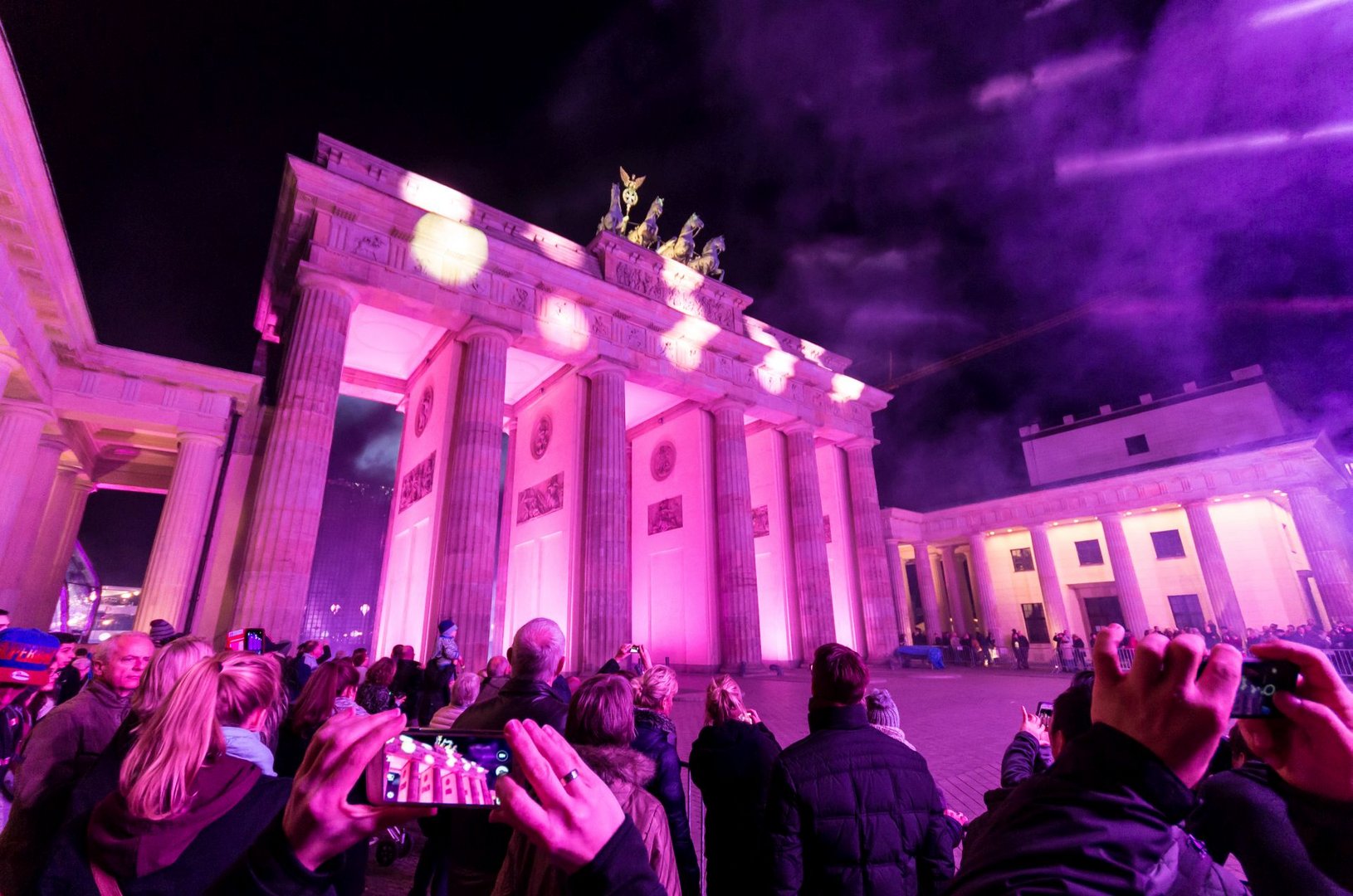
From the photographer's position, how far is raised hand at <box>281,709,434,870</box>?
89cm

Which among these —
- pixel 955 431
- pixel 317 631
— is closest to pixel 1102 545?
pixel 955 431

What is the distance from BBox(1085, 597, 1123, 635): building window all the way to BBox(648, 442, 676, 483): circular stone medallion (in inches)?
923

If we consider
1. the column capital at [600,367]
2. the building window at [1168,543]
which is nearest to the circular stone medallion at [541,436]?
the column capital at [600,367]

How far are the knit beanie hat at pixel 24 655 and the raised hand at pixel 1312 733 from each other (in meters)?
4.95

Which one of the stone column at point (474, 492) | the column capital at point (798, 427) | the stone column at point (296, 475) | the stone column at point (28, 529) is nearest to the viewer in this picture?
the stone column at point (296, 475)

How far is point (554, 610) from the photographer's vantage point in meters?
16.7

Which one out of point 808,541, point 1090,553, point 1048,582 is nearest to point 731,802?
point 808,541

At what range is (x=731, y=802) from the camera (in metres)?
2.78

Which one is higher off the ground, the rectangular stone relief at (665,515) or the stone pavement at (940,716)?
the rectangular stone relief at (665,515)

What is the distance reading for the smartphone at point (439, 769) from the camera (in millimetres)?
954

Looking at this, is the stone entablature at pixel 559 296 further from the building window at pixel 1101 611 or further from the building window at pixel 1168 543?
the building window at pixel 1168 543

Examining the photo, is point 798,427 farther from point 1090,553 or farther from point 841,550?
point 1090,553

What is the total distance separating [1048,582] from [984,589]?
284 cm

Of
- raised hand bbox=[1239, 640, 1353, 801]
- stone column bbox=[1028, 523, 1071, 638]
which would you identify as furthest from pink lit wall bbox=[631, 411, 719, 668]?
stone column bbox=[1028, 523, 1071, 638]
